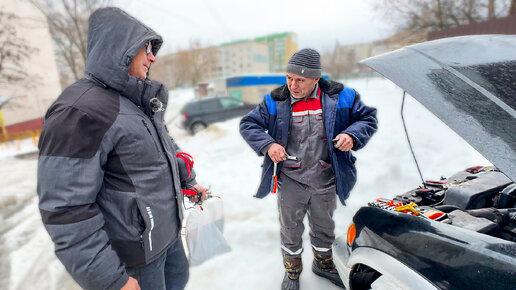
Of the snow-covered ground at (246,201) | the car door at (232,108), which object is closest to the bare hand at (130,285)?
the snow-covered ground at (246,201)

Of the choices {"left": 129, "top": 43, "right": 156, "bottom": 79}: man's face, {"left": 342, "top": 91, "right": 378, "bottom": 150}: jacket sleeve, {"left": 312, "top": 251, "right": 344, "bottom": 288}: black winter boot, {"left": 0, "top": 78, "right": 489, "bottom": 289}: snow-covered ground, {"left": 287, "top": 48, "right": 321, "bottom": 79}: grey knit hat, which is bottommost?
{"left": 0, "top": 78, "right": 489, "bottom": 289}: snow-covered ground

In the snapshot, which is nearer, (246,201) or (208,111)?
(246,201)

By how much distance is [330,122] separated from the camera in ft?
6.61

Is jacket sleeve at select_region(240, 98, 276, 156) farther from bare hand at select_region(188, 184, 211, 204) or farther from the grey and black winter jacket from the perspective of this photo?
the grey and black winter jacket

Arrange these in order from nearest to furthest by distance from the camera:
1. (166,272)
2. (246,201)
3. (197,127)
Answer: (166,272), (246,201), (197,127)

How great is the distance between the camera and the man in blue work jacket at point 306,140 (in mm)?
2016

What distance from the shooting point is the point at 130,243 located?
1319 millimetres

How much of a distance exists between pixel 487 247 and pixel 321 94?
1.37 metres

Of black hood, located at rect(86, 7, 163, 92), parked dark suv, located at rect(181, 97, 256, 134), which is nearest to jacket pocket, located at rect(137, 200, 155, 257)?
black hood, located at rect(86, 7, 163, 92)

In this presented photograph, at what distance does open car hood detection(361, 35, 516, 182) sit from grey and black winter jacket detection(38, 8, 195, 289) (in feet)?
4.08

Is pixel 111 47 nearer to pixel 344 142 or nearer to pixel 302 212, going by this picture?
pixel 344 142

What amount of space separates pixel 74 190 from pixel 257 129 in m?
1.34

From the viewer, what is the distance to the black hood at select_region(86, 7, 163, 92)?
123 centimetres

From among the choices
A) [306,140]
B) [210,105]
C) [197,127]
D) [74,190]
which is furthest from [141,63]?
[210,105]
